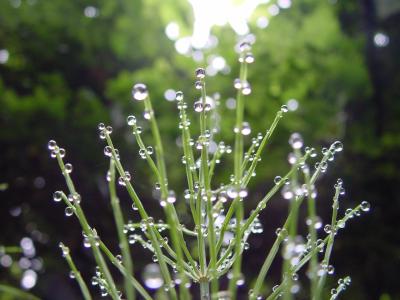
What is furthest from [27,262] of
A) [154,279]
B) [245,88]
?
[245,88]

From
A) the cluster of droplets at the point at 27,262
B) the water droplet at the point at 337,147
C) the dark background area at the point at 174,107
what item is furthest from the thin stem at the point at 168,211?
the cluster of droplets at the point at 27,262

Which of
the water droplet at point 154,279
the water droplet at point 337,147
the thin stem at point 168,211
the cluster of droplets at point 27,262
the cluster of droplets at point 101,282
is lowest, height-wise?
Result: the cluster of droplets at point 27,262

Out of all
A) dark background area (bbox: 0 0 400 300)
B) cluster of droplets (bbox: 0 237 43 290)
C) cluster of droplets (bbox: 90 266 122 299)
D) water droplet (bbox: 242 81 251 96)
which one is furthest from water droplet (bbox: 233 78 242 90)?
cluster of droplets (bbox: 0 237 43 290)

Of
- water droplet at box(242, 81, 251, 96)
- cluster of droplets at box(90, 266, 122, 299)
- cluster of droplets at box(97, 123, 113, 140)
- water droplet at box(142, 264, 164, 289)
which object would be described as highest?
water droplet at box(242, 81, 251, 96)

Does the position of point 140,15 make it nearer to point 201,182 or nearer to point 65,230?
point 65,230

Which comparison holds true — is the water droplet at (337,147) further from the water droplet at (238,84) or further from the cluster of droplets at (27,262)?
the cluster of droplets at (27,262)

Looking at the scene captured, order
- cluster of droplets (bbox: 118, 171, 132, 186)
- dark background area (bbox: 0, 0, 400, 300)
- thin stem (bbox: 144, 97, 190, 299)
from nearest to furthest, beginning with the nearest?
thin stem (bbox: 144, 97, 190, 299) → cluster of droplets (bbox: 118, 171, 132, 186) → dark background area (bbox: 0, 0, 400, 300)

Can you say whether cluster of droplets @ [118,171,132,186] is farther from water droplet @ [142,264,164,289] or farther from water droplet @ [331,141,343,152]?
water droplet @ [331,141,343,152]

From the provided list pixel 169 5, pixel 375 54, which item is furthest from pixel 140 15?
pixel 375 54
